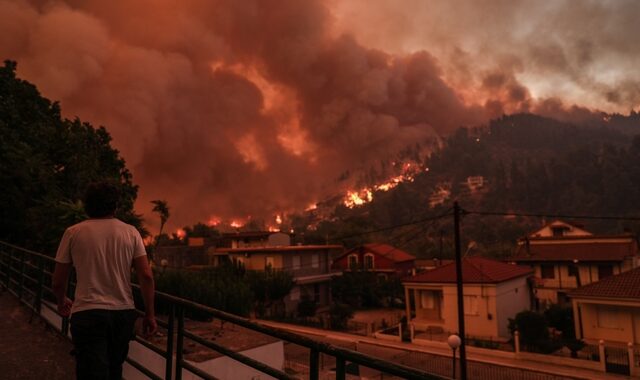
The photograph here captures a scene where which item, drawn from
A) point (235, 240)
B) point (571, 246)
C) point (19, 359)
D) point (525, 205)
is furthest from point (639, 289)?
point (525, 205)

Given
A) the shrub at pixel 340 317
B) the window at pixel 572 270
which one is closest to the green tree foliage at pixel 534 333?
the shrub at pixel 340 317

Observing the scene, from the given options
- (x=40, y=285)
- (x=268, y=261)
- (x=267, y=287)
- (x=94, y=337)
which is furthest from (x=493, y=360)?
(x=94, y=337)

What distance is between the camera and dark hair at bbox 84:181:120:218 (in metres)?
3.22

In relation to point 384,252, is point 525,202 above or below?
above

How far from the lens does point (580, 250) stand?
33219mm

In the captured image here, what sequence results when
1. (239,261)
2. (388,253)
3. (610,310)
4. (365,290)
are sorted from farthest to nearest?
(388,253), (239,261), (365,290), (610,310)

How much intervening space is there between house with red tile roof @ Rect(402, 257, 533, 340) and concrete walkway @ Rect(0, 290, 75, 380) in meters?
→ 21.5

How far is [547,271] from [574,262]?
214 cm

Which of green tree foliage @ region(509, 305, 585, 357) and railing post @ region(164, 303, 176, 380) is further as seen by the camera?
green tree foliage @ region(509, 305, 585, 357)

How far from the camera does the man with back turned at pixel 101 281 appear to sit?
310 cm

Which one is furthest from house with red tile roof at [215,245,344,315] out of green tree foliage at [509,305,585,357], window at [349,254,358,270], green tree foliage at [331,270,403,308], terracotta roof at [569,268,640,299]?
terracotta roof at [569,268,640,299]

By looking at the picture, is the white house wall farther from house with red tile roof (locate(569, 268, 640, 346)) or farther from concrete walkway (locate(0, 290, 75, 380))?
concrete walkway (locate(0, 290, 75, 380))

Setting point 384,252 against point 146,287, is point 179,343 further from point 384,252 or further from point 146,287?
point 384,252

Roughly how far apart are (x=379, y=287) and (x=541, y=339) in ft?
56.1
